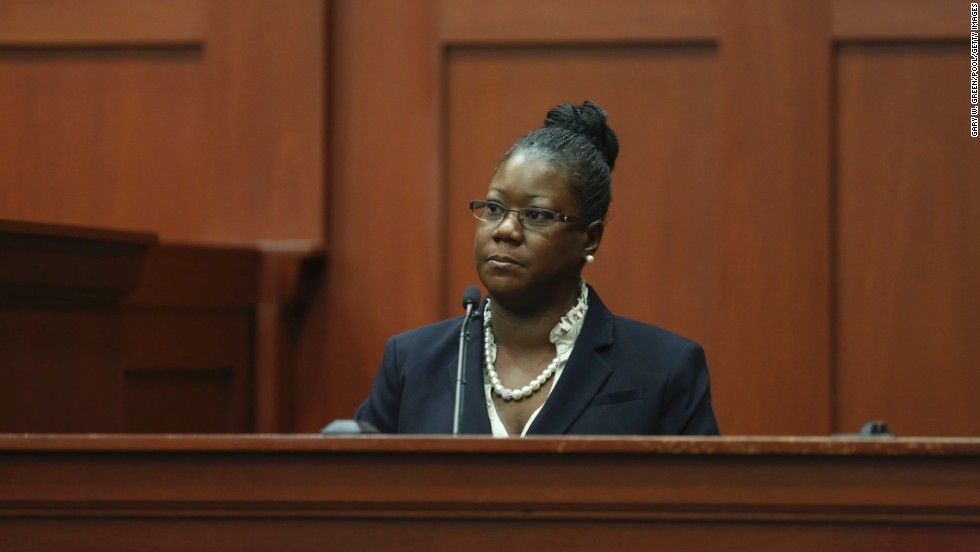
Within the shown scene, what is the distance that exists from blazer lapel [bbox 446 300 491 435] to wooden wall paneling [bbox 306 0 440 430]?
144cm

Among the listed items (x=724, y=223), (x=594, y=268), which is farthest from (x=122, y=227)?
(x=724, y=223)

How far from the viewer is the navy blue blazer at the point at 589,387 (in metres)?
2.40

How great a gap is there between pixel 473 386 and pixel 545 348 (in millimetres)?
179

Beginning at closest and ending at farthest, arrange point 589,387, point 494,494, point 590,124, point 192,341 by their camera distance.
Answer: point 494,494
point 589,387
point 590,124
point 192,341

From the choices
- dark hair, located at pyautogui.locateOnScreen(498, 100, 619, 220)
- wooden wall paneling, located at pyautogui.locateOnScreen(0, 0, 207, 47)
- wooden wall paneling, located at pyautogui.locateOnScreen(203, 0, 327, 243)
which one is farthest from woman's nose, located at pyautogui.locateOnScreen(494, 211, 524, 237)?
wooden wall paneling, located at pyautogui.locateOnScreen(0, 0, 207, 47)

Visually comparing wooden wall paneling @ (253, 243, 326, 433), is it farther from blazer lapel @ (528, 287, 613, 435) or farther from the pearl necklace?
blazer lapel @ (528, 287, 613, 435)

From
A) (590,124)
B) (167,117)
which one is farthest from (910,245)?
(167,117)

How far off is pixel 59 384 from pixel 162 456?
4.97ft

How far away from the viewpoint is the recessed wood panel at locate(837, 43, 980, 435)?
3840 mm

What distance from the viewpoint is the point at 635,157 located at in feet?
13.1

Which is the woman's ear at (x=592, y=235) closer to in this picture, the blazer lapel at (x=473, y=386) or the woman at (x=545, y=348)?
the woman at (x=545, y=348)

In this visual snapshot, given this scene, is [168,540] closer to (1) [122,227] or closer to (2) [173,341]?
(2) [173,341]

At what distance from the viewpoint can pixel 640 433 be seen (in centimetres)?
237

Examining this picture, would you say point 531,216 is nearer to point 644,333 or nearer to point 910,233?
point 644,333
